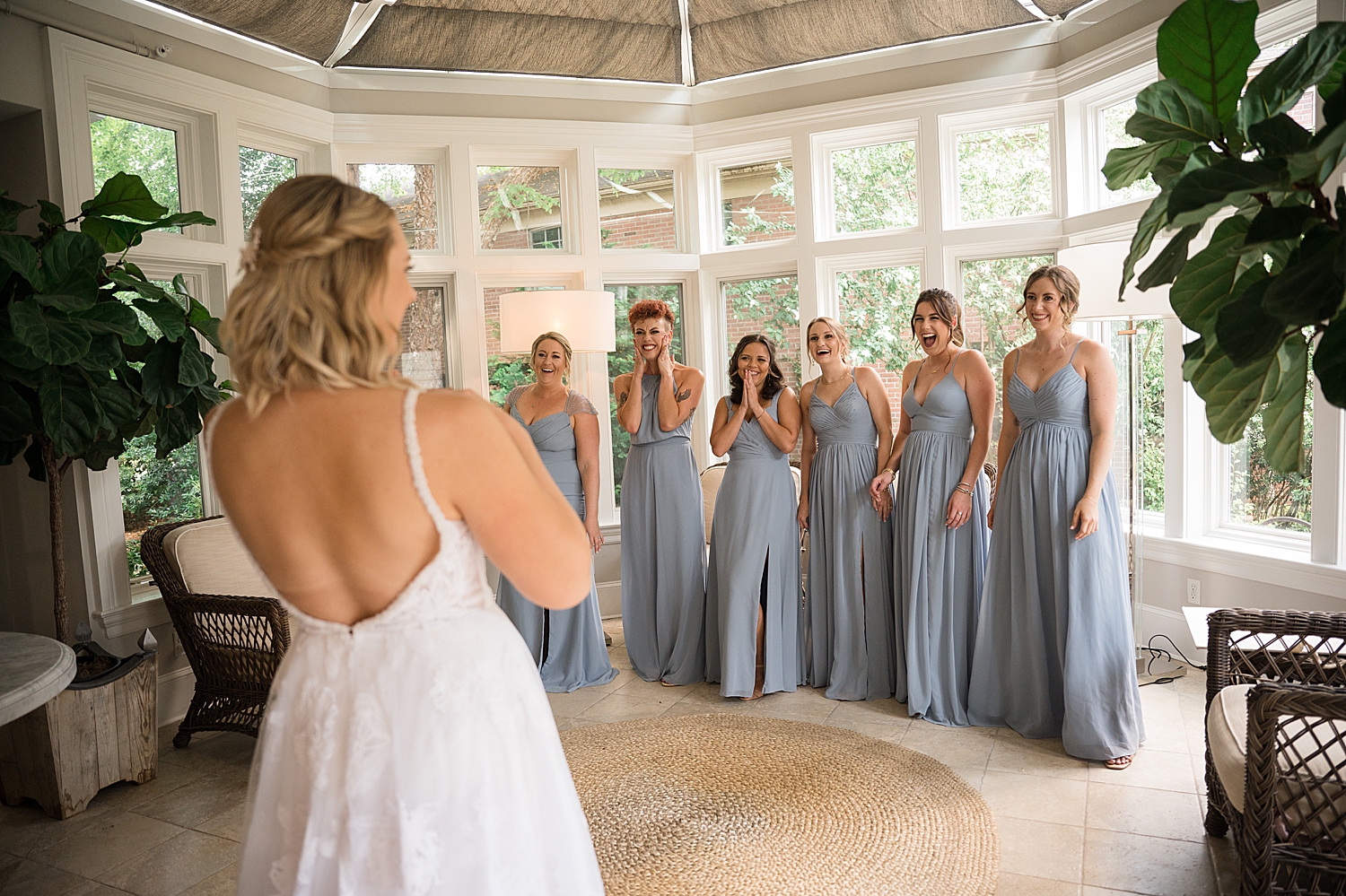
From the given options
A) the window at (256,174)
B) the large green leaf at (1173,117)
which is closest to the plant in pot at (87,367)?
the window at (256,174)

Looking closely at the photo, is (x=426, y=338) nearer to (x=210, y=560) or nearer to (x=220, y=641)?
(x=210, y=560)

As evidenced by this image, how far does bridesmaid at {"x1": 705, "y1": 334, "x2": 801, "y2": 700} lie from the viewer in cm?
396

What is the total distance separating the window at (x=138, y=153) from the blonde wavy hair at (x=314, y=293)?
11.5 ft

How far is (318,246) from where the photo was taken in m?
1.04

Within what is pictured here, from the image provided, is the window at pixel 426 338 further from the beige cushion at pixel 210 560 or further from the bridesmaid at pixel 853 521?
the bridesmaid at pixel 853 521

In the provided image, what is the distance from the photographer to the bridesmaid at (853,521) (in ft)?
12.7

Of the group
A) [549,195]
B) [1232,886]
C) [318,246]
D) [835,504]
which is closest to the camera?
[318,246]

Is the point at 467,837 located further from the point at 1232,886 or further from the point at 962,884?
the point at 1232,886

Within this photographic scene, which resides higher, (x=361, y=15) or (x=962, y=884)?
(x=361, y=15)

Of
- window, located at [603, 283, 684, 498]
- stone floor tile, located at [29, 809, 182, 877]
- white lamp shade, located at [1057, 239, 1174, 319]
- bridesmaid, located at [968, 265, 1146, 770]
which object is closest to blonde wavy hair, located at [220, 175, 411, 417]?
stone floor tile, located at [29, 809, 182, 877]

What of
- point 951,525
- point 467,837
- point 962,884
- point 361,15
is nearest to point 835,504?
point 951,525

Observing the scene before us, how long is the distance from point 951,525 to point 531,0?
3383 mm

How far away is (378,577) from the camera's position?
1.16 meters

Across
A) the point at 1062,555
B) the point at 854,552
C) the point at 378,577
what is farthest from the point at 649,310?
the point at 378,577
